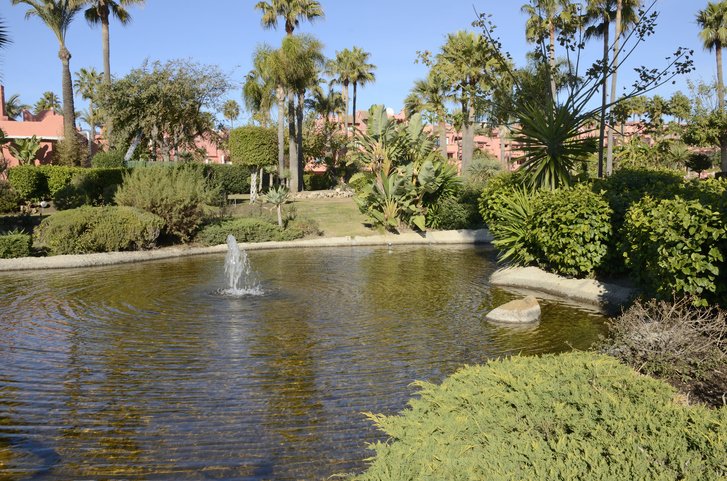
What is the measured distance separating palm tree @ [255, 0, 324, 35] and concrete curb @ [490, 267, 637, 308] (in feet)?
98.6

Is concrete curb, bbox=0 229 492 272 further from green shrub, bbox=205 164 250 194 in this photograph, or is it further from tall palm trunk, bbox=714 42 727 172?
tall palm trunk, bbox=714 42 727 172

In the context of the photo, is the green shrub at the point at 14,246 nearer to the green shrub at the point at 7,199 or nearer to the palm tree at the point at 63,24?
the green shrub at the point at 7,199

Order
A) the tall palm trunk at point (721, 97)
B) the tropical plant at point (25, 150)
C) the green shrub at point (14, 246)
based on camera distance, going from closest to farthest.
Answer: the green shrub at point (14, 246), the tropical plant at point (25, 150), the tall palm trunk at point (721, 97)

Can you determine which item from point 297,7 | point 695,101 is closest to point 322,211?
point 297,7

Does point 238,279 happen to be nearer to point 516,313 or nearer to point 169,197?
point 516,313

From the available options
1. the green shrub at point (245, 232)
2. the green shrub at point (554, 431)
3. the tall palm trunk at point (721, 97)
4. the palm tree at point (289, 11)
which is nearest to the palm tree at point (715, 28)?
the tall palm trunk at point (721, 97)

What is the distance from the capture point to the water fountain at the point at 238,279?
12.0 metres

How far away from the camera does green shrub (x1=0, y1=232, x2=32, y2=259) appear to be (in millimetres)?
15695

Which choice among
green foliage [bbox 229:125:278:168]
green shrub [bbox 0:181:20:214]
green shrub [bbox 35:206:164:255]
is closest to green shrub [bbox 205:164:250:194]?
green foliage [bbox 229:125:278:168]

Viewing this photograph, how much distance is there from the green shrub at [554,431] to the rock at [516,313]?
17.5 feet

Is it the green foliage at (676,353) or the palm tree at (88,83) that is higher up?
the palm tree at (88,83)

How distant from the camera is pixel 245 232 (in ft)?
66.3

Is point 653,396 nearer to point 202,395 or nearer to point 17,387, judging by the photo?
point 202,395

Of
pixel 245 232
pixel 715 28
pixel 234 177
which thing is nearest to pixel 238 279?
pixel 245 232
